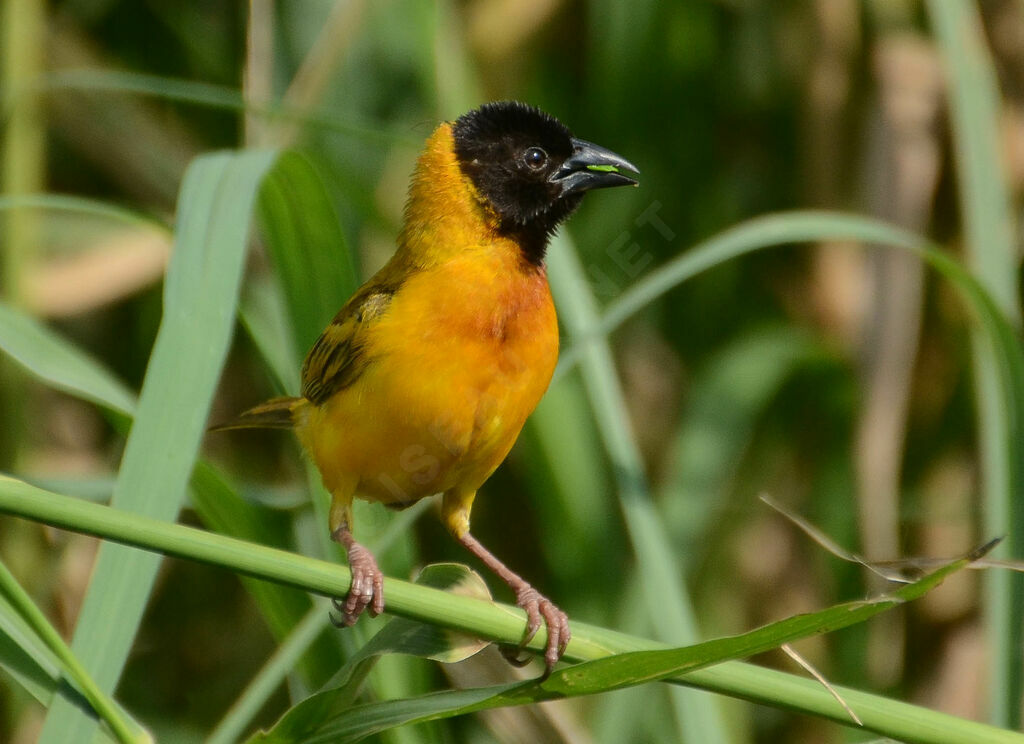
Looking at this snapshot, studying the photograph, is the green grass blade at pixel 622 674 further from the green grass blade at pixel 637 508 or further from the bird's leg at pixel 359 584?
the green grass blade at pixel 637 508

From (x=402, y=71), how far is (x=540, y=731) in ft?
6.82

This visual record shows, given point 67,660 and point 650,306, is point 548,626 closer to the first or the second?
point 67,660

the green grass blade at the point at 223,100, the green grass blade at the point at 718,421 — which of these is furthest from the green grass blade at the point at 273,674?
the green grass blade at the point at 718,421

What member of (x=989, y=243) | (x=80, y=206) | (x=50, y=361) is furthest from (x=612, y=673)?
(x=989, y=243)

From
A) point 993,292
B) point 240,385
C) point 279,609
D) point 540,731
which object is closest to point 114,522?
point 279,609

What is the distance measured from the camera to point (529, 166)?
2506 millimetres

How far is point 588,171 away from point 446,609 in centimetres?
138

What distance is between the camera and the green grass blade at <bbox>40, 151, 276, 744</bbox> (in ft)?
4.75

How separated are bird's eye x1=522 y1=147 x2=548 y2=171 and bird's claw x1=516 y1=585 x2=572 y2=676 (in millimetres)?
909

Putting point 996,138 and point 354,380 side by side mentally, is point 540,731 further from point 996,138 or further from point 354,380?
point 996,138

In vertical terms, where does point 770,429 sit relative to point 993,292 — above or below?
above

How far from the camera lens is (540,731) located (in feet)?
6.48

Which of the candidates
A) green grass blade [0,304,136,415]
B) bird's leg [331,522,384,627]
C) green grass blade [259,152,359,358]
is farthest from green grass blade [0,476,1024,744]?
green grass blade [259,152,359,358]

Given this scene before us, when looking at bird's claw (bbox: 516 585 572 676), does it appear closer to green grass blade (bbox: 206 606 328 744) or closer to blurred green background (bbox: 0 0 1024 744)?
green grass blade (bbox: 206 606 328 744)
